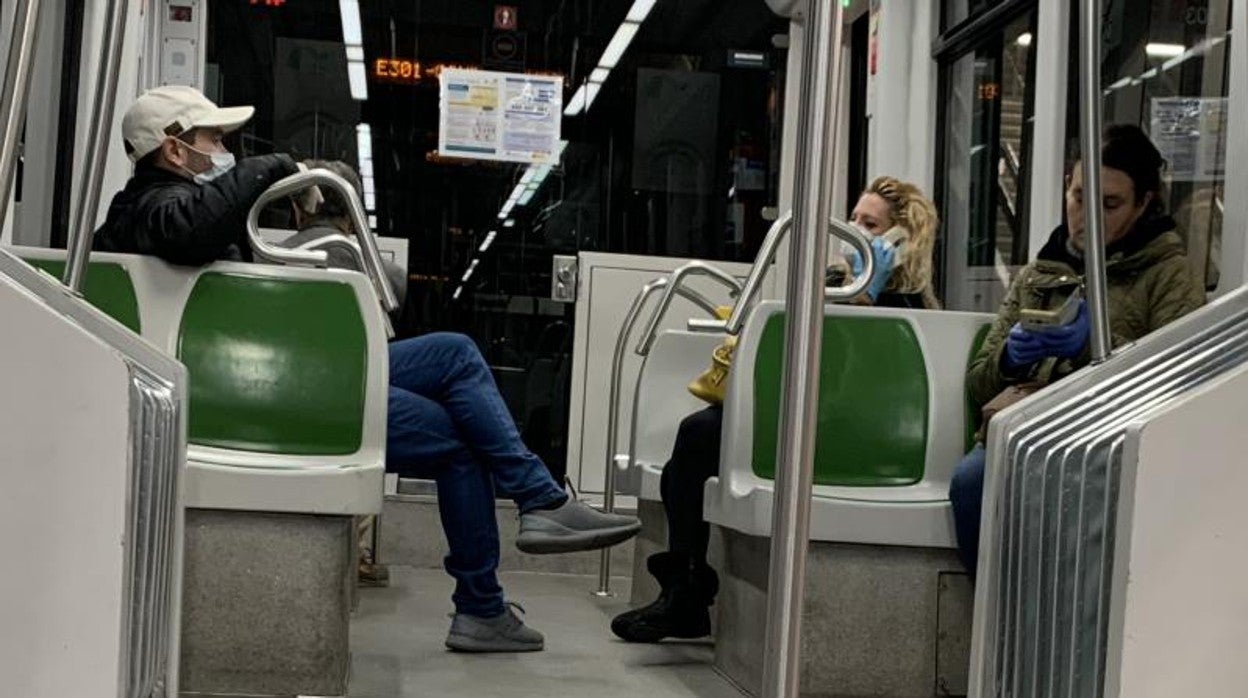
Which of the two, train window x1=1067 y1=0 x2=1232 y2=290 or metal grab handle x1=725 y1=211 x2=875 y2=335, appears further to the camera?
train window x1=1067 y1=0 x2=1232 y2=290

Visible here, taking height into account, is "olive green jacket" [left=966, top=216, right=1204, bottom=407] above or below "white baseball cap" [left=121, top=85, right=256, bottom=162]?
below

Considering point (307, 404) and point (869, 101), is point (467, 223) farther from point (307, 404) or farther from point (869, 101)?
point (307, 404)

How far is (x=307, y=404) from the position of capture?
3357 millimetres

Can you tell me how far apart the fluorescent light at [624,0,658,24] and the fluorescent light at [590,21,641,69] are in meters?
0.03

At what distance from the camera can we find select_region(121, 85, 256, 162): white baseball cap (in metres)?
3.50

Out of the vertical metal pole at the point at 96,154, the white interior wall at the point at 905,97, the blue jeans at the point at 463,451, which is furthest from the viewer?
the white interior wall at the point at 905,97

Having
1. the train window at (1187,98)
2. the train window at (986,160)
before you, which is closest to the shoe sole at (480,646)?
the train window at (1187,98)

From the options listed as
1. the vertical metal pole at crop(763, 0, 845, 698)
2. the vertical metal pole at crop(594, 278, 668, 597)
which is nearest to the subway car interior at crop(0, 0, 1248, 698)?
the vertical metal pole at crop(763, 0, 845, 698)

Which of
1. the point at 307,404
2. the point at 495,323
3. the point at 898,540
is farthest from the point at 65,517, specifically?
the point at 495,323

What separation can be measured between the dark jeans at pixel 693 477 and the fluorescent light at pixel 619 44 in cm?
330

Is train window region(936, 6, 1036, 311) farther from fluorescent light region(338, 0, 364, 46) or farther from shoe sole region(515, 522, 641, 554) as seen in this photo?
fluorescent light region(338, 0, 364, 46)

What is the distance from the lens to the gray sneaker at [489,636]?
3850 millimetres

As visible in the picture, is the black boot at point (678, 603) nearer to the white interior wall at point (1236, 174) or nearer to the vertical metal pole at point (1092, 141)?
the white interior wall at point (1236, 174)

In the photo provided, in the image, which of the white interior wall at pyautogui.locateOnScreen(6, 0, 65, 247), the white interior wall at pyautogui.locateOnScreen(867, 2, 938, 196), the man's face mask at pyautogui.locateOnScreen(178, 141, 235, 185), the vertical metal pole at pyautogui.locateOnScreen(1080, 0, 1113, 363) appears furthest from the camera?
the white interior wall at pyautogui.locateOnScreen(867, 2, 938, 196)
